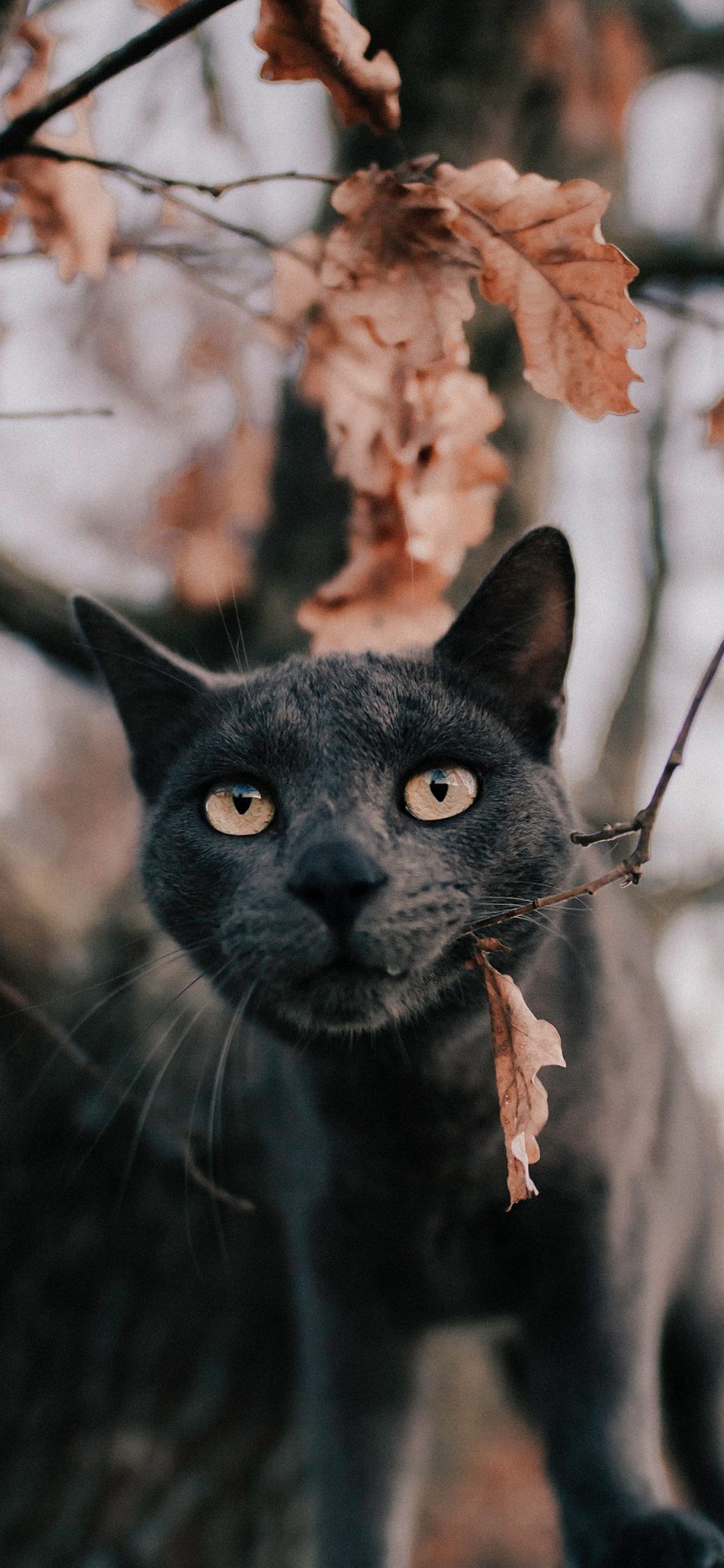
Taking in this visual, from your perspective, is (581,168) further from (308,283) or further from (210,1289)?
(210,1289)

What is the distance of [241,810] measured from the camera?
1.20m

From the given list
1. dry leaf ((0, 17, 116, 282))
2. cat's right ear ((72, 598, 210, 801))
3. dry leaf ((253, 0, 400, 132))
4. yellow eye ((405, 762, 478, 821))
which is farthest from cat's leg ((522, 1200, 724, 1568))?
dry leaf ((0, 17, 116, 282))

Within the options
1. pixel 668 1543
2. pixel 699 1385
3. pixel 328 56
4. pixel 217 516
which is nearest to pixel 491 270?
pixel 328 56

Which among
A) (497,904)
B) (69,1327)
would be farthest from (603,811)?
(69,1327)

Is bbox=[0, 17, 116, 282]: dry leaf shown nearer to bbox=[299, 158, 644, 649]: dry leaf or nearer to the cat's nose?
bbox=[299, 158, 644, 649]: dry leaf

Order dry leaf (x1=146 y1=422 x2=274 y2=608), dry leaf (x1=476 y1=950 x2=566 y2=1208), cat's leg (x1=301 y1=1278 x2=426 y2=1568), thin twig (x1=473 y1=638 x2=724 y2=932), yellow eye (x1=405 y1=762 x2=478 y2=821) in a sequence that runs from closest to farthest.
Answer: thin twig (x1=473 y1=638 x2=724 y2=932)
dry leaf (x1=476 y1=950 x2=566 y2=1208)
yellow eye (x1=405 y1=762 x2=478 y2=821)
cat's leg (x1=301 y1=1278 x2=426 y2=1568)
dry leaf (x1=146 y1=422 x2=274 y2=608)

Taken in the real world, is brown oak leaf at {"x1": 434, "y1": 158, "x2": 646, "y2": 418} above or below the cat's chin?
above

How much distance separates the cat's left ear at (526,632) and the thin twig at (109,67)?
606mm

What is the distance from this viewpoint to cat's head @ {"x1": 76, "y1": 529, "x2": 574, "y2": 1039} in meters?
0.99

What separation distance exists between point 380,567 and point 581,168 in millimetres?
1491

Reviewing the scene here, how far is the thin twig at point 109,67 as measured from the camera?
805 millimetres

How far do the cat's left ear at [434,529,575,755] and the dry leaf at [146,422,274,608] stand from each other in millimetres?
825

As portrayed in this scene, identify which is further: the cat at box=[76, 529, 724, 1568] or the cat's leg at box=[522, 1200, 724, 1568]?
the cat's leg at box=[522, 1200, 724, 1568]

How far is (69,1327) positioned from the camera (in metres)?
1.85
